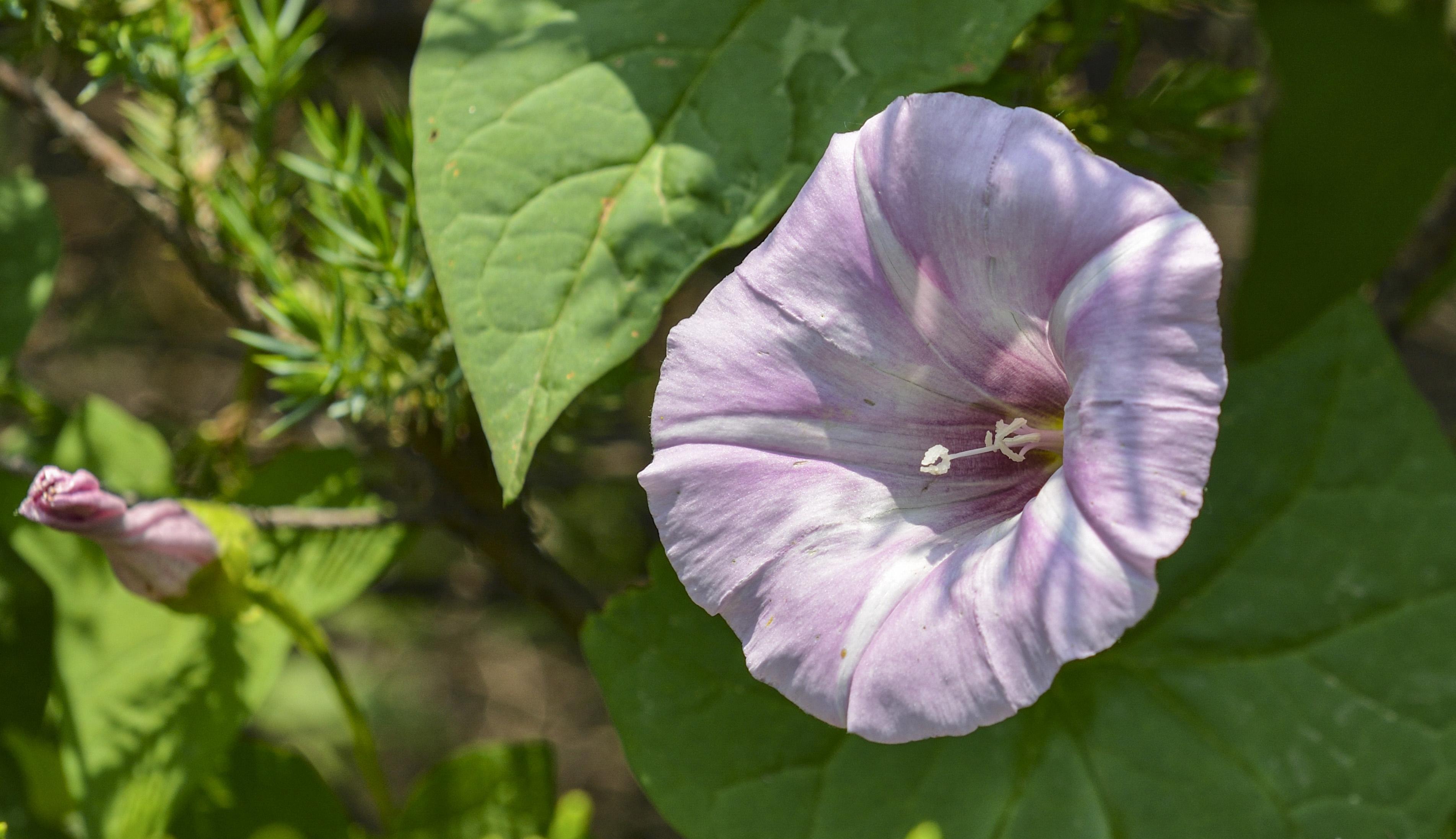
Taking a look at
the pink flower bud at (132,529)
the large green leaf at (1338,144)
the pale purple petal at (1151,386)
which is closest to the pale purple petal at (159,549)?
the pink flower bud at (132,529)

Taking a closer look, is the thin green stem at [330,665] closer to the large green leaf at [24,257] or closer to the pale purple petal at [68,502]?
the pale purple petal at [68,502]

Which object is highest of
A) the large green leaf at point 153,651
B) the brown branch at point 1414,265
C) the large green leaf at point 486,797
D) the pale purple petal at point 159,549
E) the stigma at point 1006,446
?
the stigma at point 1006,446

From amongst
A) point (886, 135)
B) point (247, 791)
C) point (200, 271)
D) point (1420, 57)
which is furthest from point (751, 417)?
point (1420, 57)

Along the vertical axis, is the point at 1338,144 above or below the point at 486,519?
above

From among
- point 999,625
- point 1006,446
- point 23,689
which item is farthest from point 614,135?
point 23,689

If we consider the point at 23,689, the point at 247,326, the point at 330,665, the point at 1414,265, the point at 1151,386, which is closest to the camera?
the point at 1151,386

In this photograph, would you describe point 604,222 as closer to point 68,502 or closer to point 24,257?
point 68,502
